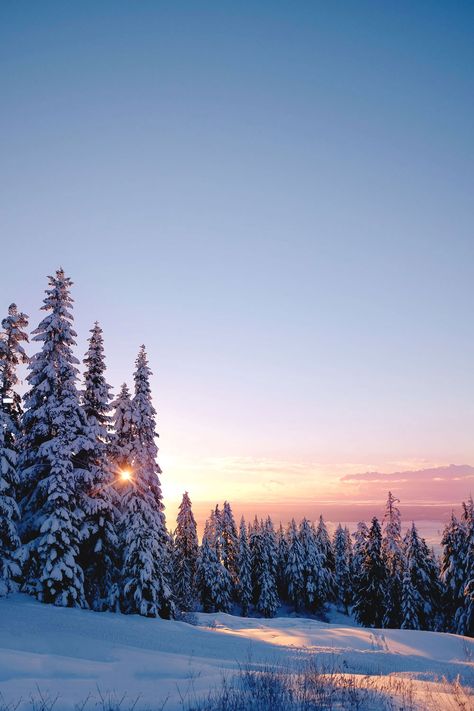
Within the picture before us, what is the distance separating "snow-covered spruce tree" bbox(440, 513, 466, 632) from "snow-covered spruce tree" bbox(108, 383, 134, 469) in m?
30.5

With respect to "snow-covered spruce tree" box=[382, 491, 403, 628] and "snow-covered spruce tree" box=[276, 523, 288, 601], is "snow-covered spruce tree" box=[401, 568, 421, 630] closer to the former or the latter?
"snow-covered spruce tree" box=[382, 491, 403, 628]

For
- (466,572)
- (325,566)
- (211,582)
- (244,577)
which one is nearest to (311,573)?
(325,566)

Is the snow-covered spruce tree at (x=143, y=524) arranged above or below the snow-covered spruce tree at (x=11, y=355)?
below

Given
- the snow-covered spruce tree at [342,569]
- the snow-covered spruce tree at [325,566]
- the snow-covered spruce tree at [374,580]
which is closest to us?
the snow-covered spruce tree at [374,580]

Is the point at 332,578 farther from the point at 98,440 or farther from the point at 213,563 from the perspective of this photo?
the point at 98,440

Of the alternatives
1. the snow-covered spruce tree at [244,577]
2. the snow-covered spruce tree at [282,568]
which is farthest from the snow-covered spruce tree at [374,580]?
the snow-covered spruce tree at [282,568]

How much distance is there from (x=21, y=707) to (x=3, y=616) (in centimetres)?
1078

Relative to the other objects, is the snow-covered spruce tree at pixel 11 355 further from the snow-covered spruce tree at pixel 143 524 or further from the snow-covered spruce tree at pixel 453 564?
the snow-covered spruce tree at pixel 453 564

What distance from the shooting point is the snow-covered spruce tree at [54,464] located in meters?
20.5

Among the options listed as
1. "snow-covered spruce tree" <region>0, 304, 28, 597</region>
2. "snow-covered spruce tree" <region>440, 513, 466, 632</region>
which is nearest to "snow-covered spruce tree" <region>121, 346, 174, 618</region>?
"snow-covered spruce tree" <region>0, 304, 28, 597</region>

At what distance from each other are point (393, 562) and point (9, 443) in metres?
40.1

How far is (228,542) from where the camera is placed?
61.1m

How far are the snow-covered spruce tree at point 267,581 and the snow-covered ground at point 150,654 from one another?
3866 cm

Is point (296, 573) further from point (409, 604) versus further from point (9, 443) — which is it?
point (9, 443)
